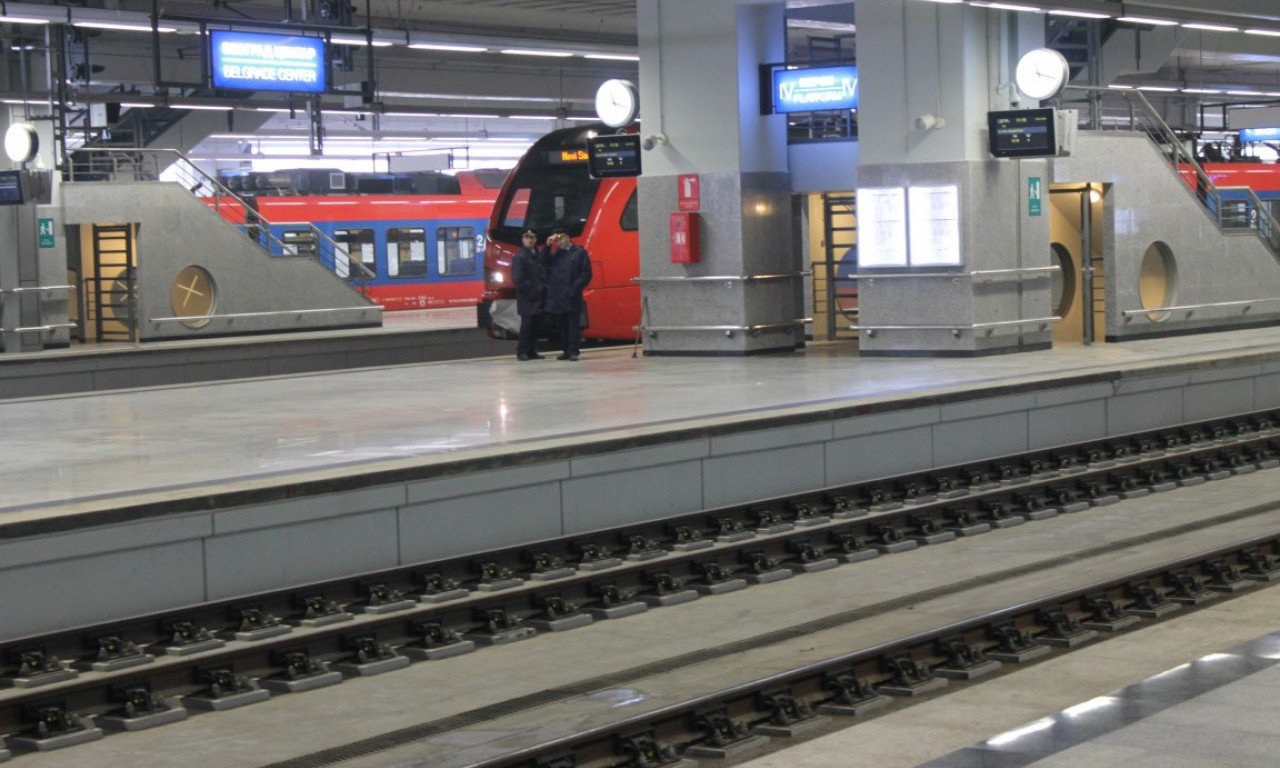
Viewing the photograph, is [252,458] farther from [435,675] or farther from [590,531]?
[435,675]

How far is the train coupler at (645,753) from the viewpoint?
20.7 feet

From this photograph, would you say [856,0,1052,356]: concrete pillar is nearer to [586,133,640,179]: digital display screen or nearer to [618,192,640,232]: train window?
[586,133,640,179]: digital display screen

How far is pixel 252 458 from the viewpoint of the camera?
1087 centimetres

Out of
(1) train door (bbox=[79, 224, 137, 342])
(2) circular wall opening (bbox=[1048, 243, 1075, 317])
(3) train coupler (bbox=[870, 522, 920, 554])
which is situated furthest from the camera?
(1) train door (bbox=[79, 224, 137, 342])

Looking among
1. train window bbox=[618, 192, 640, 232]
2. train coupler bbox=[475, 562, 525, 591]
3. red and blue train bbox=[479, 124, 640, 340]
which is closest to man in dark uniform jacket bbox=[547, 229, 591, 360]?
red and blue train bbox=[479, 124, 640, 340]

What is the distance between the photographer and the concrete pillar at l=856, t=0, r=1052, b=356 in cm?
1736

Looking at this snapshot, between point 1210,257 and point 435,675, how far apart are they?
51.7 ft

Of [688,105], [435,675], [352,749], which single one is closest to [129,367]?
[688,105]

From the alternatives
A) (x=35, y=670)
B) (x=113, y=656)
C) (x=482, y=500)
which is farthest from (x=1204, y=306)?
(x=35, y=670)

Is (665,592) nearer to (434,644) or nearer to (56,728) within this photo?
(434,644)

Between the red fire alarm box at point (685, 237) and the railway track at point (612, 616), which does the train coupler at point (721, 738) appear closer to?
the railway track at point (612, 616)

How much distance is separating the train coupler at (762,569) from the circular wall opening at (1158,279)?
11.5 m

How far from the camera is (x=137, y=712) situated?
286 inches

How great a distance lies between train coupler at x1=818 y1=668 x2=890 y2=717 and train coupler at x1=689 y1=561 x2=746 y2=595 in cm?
275
